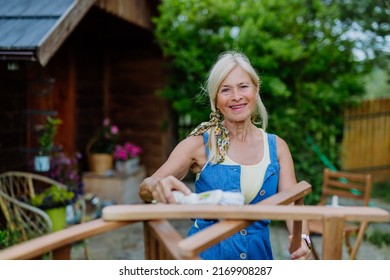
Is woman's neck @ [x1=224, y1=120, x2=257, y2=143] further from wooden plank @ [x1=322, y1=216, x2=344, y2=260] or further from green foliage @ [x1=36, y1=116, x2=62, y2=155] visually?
green foliage @ [x1=36, y1=116, x2=62, y2=155]

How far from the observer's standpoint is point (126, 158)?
6.04m

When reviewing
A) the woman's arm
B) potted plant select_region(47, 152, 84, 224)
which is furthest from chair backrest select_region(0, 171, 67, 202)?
the woman's arm

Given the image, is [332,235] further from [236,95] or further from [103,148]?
[103,148]

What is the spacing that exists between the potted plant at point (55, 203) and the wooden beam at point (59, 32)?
1.47 meters

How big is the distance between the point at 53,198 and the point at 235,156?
278 centimetres

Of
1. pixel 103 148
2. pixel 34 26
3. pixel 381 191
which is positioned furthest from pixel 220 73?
pixel 381 191

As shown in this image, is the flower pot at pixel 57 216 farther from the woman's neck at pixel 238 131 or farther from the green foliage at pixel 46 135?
the woman's neck at pixel 238 131

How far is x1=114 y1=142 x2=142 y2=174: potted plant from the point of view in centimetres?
601

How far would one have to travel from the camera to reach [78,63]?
233 inches

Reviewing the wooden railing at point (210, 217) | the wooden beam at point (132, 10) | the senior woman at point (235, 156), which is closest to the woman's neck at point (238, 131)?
the senior woman at point (235, 156)

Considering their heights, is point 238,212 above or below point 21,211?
above

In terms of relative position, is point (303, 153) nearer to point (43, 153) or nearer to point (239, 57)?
point (43, 153)
